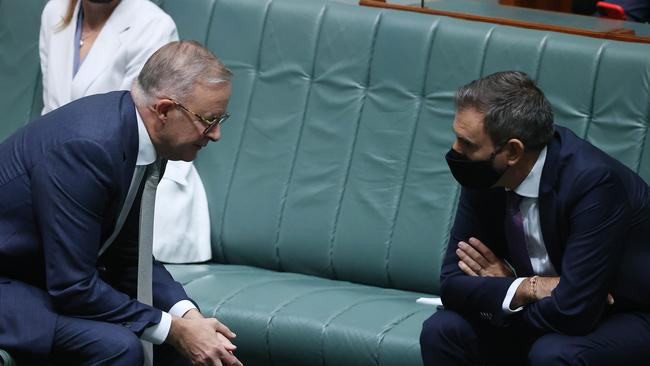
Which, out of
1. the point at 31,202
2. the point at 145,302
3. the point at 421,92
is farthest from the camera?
the point at 421,92

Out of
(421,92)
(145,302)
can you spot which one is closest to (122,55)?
(421,92)

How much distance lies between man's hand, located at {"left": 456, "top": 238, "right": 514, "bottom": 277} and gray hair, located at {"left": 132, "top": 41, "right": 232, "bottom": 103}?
0.80 metres

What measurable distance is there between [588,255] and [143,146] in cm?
111

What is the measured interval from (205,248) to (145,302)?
3.61ft

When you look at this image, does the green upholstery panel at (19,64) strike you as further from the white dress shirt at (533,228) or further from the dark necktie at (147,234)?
the white dress shirt at (533,228)

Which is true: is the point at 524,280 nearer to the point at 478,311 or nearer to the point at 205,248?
the point at 478,311

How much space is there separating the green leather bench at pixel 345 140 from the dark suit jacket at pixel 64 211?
2.71 feet

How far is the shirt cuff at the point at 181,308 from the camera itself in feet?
11.3

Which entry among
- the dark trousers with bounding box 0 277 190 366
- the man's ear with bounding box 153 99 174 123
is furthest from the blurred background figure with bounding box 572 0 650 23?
the dark trousers with bounding box 0 277 190 366

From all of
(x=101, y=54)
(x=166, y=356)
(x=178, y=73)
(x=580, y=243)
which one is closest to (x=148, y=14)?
(x=101, y=54)

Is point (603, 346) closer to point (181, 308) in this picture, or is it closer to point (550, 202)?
point (550, 202)

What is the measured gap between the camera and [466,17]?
4484 mm

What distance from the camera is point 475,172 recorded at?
3412 millimetres

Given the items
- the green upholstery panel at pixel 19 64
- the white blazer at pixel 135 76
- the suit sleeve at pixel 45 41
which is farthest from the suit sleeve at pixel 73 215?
the green upholstery panel at pixel 19 64
